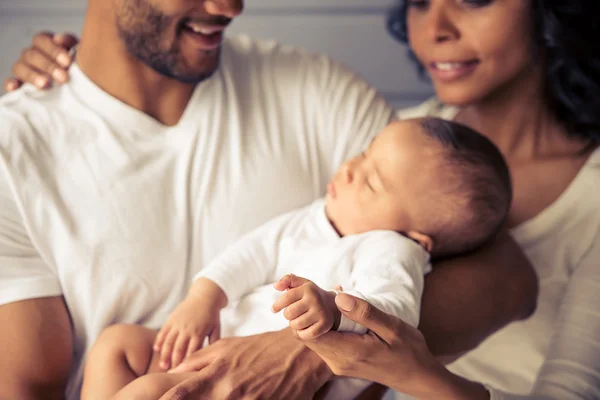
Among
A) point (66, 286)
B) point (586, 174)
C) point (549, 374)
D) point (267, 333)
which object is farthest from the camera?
point (586, 174)

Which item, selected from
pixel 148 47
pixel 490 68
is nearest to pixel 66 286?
pixel 148 47

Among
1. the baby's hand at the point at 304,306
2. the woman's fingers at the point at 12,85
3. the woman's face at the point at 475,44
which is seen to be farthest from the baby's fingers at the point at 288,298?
the woman's face at the point at 475,44

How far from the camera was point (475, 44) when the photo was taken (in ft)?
5.90

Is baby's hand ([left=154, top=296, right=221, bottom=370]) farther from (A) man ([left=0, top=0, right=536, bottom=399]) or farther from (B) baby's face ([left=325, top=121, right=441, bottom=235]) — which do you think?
(B) baby's face ([left=325, top=121, right=441, bottom=235])

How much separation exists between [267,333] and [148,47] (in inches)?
25.4

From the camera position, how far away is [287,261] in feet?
4.50

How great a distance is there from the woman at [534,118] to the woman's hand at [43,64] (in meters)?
0.89

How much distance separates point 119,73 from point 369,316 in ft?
2.71

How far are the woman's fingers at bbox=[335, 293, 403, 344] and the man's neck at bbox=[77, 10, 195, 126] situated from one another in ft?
2.37

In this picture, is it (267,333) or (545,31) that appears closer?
(267,333)

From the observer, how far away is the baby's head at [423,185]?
52.2 inches

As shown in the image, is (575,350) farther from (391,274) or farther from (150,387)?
(150,387)

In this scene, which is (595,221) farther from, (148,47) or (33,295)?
(33,295)

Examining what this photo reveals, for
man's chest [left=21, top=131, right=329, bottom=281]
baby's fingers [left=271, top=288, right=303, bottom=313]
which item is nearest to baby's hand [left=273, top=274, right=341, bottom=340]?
baby's fingers [left=271, top=288, right=303, bottom=313]
